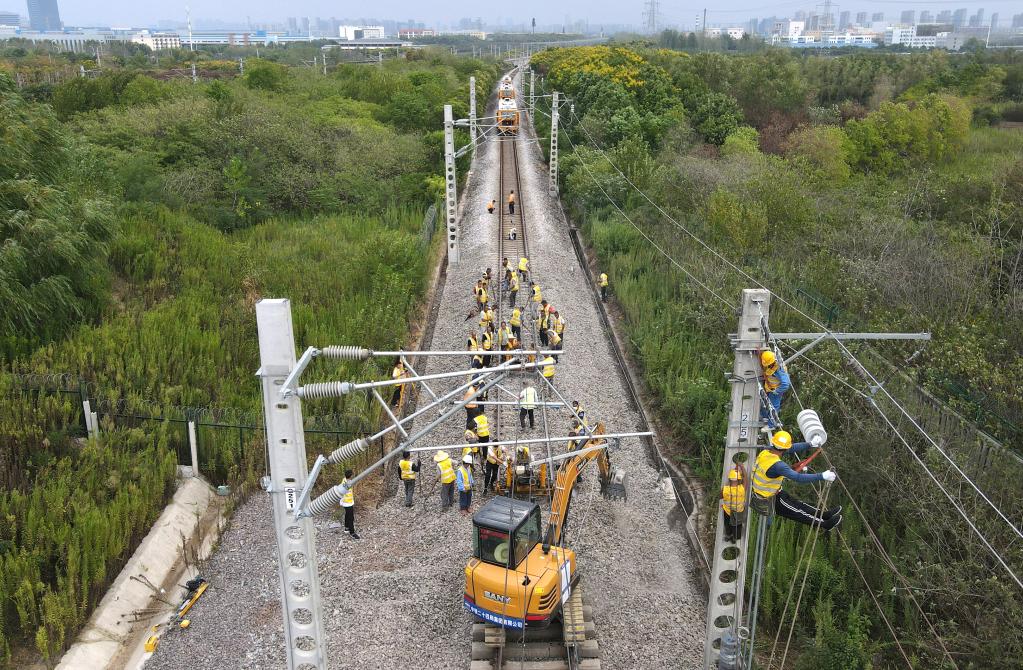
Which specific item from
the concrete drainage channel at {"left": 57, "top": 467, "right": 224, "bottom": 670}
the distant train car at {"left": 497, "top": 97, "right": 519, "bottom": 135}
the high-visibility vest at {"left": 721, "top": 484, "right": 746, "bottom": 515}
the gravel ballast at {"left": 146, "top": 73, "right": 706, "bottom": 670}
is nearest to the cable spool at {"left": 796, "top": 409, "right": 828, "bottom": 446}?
the high-visibility vest at {"left": 721, "top": 484, "right": 746, "bottom": 515}

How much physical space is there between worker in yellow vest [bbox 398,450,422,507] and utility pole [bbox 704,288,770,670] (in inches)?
261

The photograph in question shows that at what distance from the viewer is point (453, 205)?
31.6m

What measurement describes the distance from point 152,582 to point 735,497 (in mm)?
9841

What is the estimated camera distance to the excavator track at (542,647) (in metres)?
11.6

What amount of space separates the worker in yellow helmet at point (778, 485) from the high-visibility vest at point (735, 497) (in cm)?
28

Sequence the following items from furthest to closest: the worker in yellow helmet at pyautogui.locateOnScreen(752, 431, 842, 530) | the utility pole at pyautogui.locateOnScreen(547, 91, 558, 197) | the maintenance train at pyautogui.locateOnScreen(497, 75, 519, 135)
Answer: the utility pole at pyautogui.locateOnScreen(547, 91, 558, 197), the maintenance train at pyautogui.locateOnScreen(497, 75, 519, 135), the worker in yellow helmet at pyautogui.locateOnScreen(752, 431, 842, 530)

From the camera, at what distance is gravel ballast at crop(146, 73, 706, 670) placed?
1231 centimetres

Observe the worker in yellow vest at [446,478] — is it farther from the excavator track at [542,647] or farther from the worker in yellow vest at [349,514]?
the excavator track at [542,647]

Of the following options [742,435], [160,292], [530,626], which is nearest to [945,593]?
[742,435]

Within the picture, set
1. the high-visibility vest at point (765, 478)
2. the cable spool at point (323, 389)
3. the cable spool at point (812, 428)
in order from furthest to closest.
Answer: the high-visibility vest at point (765, 478), the cable spool at point (323, 389), the cable spool at point (812, 428)

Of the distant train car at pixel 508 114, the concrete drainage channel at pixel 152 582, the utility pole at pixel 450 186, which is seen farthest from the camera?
the distant train car at pixel 508 114

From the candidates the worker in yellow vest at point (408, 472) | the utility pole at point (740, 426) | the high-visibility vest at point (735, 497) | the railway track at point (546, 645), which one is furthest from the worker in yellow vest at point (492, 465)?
the high-visibility vest at point (735, 497)

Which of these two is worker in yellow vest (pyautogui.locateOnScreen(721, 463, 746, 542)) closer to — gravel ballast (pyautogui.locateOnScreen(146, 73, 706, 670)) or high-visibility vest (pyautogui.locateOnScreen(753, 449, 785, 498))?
high-visibility vest (pyautogui.locateOnScreen(753, 449, 785, 498))

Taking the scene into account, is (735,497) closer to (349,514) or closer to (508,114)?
(349,514)
